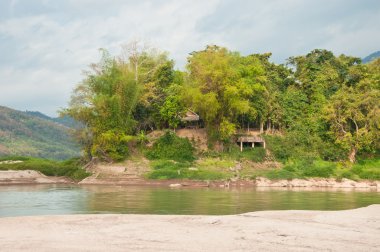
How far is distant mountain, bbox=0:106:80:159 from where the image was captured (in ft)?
336

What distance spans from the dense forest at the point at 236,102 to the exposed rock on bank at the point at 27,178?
4.78 metres

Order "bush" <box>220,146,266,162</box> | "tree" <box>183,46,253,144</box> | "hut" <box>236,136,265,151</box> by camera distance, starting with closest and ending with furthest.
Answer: "tree" <box>183,46,253,144</box>
"bush" <box>220,146,266,162</box>
"hut" <box>236,136,265,151</box>

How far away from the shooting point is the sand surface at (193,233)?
40.2 feet

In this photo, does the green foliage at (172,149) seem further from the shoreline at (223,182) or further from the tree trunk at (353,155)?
the tree trunk at (353,155)

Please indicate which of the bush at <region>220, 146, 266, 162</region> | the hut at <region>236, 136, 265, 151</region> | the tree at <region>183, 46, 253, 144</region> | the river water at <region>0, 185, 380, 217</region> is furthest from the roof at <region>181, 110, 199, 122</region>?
the river water at <region>0, 185, 380, 217</region>

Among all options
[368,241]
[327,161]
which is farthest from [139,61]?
[368,241]

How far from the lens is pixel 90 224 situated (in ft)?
53.6

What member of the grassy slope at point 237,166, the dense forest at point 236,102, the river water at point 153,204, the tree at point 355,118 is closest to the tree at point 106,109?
the dense forest at point 236,102

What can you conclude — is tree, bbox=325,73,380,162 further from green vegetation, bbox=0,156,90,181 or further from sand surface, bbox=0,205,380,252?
sand surface, bbox=0,205,380,252

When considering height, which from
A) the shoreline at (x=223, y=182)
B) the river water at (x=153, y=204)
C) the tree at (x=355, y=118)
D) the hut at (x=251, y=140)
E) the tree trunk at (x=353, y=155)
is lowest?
the river water at (x=153, y=204)

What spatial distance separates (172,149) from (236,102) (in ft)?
28.3

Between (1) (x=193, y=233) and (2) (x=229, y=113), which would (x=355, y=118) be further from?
(1) (x=193, y=233)

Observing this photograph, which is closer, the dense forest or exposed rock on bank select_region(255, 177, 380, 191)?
exposed rock on bank select_region(255, 177, 380, 191)

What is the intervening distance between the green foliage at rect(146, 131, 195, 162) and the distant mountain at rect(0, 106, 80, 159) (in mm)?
46792
